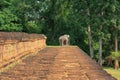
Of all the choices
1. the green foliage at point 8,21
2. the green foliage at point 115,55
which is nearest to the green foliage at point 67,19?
the green foliage at point 8,21

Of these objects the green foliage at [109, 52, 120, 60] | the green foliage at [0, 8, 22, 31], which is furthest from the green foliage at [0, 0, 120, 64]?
the green foliage at [109, 52, 120, 60]

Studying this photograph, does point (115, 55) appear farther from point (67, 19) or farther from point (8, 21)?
point (8, 21)

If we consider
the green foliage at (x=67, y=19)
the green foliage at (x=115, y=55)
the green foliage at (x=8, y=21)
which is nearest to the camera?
the green foliage at (x=8, y=21)

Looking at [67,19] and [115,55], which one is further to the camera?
[67,19]

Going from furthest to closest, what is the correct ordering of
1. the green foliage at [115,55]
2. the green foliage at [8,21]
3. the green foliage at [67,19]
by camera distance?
the green foliage at [115,55], the green foliage at [67,19], the green foliage at [8,21]

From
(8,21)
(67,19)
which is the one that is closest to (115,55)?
(67,19)

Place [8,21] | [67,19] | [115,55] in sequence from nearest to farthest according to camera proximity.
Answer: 1. [8,21]
2. [115,55]
3. [67,19]

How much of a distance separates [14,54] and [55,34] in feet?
126

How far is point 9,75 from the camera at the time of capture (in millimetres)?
6148

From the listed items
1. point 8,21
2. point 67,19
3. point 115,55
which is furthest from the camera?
point 67,19

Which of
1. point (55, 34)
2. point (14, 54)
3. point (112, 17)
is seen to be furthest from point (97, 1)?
point (14, 54)

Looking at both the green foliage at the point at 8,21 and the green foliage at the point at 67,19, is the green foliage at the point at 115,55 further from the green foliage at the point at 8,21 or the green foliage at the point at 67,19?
the green foliage at the point at 8,21

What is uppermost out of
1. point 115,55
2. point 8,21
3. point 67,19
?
Answer: point 67,19

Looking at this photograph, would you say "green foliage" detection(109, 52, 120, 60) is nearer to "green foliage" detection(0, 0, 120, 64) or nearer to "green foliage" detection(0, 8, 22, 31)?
"green foliage" detection(0, 0, 120, 64)
